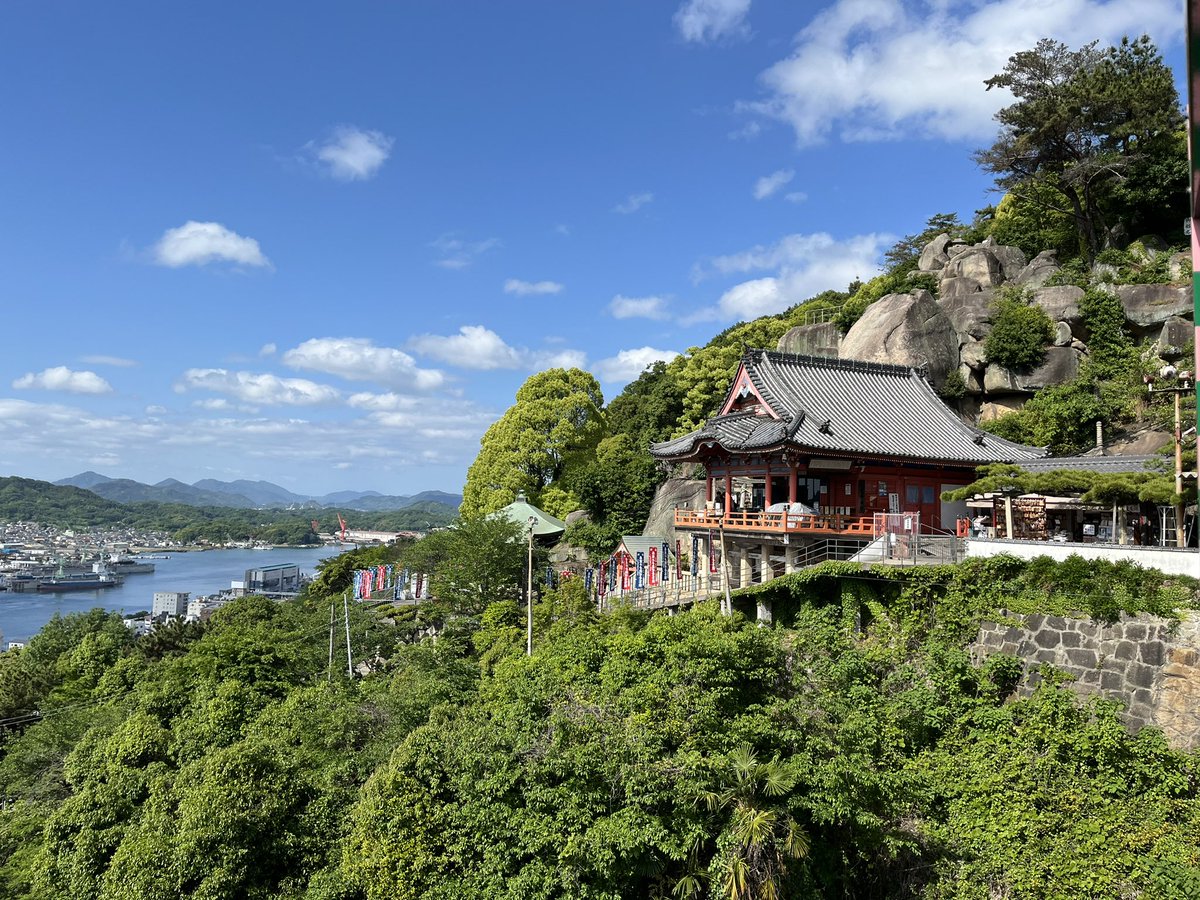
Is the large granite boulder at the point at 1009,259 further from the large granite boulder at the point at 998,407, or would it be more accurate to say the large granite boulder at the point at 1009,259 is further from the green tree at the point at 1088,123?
the large granite boulder at the point at 998,407

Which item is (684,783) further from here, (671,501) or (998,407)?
A: (998,407)

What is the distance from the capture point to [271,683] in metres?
20.0

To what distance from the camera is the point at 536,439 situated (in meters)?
44.3

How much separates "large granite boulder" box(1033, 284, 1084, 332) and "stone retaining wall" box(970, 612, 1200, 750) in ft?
70.7

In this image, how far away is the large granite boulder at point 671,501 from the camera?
34669mm

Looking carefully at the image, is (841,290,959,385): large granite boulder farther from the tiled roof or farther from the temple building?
the temple building

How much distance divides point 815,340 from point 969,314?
9402 mm

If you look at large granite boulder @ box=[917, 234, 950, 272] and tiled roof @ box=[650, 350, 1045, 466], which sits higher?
large granite boulder @ box=[917, 234, 950, 272]

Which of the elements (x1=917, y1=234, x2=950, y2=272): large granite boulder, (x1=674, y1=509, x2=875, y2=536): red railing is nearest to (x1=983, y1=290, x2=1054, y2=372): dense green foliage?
(x1=917, y1=234, x2=950, y2=272): large granite boulder

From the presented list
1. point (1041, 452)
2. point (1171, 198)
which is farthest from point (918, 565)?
point (1171, 198)

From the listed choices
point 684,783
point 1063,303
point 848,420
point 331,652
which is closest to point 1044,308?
point 1063,303

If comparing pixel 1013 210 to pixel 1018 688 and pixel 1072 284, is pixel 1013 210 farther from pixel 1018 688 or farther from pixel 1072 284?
pixel 1018 688

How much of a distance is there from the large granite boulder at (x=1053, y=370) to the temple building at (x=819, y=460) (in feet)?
16.4

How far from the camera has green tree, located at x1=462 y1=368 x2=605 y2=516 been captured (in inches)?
1732
